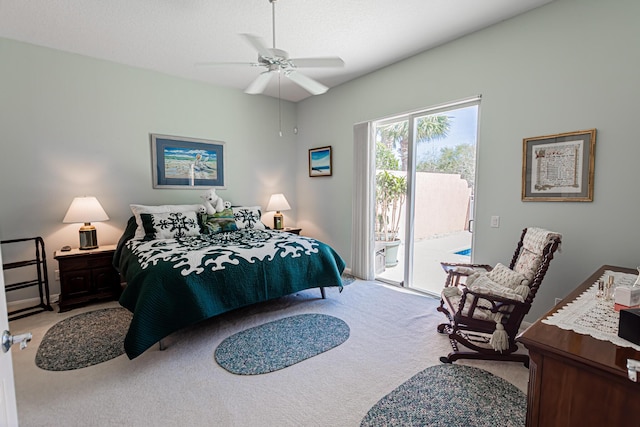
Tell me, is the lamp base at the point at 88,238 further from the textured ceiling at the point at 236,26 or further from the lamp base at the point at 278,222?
the lamp base at the point at 278,222

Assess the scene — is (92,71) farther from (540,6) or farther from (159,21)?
(540,6)

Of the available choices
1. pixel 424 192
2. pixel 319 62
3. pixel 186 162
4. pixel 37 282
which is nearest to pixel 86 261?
pixel 37 282

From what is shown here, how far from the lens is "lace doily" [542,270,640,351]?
118 cm

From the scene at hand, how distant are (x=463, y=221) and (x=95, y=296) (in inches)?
168

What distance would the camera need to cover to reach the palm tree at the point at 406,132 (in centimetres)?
354

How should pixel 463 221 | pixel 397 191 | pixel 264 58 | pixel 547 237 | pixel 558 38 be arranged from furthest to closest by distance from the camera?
pixel 397 191, pixel 463 221, pixel 558 38, pixel 264 58, pixel 547 237

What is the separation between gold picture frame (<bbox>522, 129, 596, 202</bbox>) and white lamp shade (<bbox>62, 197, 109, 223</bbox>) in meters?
4.45

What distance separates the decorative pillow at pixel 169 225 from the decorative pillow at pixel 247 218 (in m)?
0.58

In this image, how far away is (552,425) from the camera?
3.60 ft

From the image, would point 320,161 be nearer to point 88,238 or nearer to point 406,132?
point 406,132

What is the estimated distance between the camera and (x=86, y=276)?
11.1 ft

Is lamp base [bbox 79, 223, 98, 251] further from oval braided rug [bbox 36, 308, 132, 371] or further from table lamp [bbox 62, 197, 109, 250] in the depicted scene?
oval braided rug [bbox 36, 308, 132, 371]

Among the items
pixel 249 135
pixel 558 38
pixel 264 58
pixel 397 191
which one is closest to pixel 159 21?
pixel 264 58

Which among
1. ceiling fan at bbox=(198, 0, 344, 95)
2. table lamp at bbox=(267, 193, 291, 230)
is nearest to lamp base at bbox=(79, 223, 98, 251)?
table lamp at bbox=(267, 193, 291, 230)
